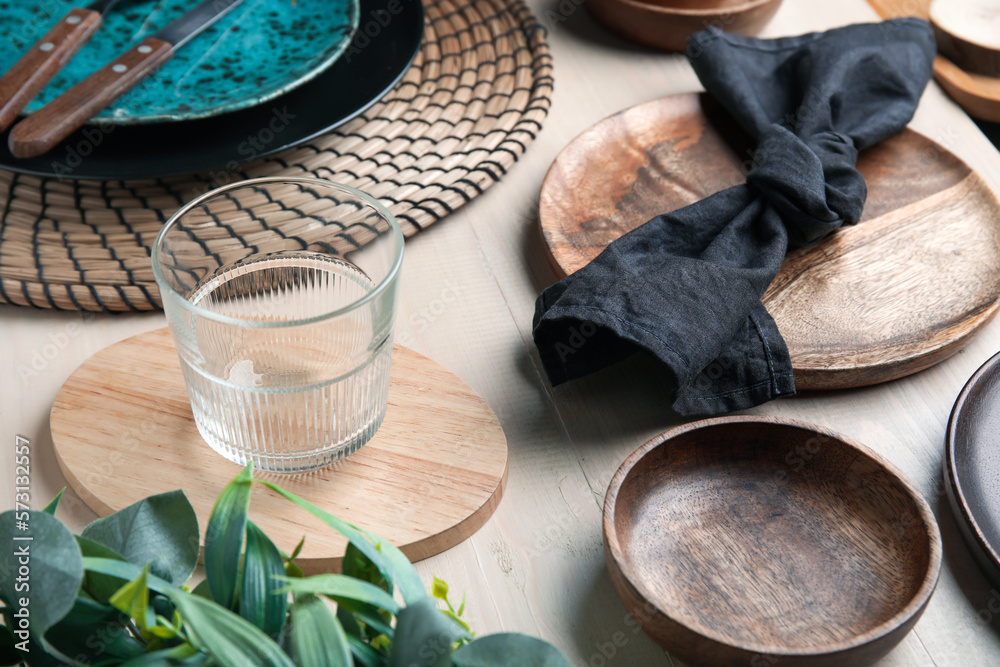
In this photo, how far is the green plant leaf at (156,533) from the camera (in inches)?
13.5

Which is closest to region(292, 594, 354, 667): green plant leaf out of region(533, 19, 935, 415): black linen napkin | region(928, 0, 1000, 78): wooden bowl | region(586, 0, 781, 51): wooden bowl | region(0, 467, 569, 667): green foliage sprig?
region(0, 467, 569, 667): green foliage sprig

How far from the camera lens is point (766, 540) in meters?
0.47

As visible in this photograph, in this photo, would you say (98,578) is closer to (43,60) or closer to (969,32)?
(43,60)

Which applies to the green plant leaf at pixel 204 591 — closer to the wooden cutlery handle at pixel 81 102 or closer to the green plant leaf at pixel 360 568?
the green plant leaf at pixel 360 568

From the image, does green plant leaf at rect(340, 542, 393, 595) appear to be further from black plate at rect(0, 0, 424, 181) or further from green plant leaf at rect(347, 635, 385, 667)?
black plate at rect(0, 0, 424, 181)

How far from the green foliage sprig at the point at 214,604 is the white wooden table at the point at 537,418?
0.13 metres

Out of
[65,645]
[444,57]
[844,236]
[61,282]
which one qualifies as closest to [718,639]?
[65,645]

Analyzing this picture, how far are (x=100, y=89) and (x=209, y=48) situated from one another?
13 cm

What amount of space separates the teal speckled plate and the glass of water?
14cm

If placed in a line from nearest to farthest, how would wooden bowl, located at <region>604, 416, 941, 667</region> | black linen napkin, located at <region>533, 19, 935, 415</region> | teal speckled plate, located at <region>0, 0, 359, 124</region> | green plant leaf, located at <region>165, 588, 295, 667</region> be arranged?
green plant leaf, located at <region>165, 588, 295, 667</region> < wooden bowl, located at <region>604, 416, 941, 667</region> < black linen napkin, located at <region>533, 19, 935, 415</region> < teal speckled plate, located at <region>0, 0, 359, 124</region>

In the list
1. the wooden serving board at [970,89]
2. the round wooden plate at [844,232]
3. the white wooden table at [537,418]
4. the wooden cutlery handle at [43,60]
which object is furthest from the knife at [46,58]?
the wooden serving board at [970,89]

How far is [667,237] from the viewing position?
59 centimetres

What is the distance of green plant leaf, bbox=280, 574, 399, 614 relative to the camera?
0.29 metres

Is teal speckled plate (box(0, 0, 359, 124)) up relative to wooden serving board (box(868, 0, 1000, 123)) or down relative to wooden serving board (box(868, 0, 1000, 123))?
up
